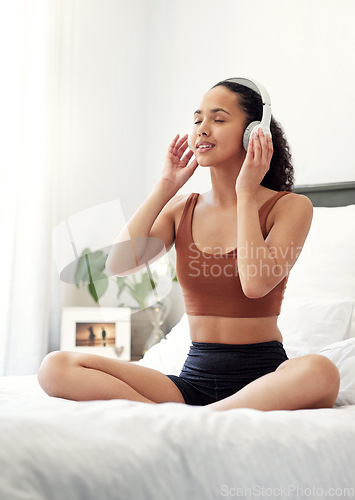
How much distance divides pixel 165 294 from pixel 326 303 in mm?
1261

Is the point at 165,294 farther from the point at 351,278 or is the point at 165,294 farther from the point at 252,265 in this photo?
the point at 252,265

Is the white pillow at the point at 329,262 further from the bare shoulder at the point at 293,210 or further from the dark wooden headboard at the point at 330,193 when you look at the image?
the bare shoulder at the point at 293,210

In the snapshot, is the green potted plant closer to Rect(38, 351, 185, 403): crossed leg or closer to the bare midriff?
the bare midriff

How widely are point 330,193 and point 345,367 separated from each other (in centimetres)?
110

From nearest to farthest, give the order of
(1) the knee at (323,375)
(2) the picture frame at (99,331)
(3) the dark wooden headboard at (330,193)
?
(1) the knee at (323,375) → (3) the dark wooden headboard at (330,193) → (2) the picture frame at (99,331)

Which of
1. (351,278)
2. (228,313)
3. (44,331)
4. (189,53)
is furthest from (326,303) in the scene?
(189,53)

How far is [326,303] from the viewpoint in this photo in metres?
1.85

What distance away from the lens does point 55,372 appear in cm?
119

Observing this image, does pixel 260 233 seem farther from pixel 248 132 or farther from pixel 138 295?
pixel 138 295

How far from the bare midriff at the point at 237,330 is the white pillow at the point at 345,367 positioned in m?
0.16

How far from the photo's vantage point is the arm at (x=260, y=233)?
1280 mm

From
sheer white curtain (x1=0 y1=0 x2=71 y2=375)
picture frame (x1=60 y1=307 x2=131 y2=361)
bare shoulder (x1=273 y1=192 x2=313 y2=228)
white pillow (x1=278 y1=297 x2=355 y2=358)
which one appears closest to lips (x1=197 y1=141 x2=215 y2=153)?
bare shoulder (x1=273 y1=192 x2=313 y2=228)

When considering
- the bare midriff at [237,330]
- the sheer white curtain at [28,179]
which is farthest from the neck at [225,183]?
the sheer white curtain at [28,179]

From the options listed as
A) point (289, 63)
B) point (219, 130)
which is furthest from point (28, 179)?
point (219, 130)
